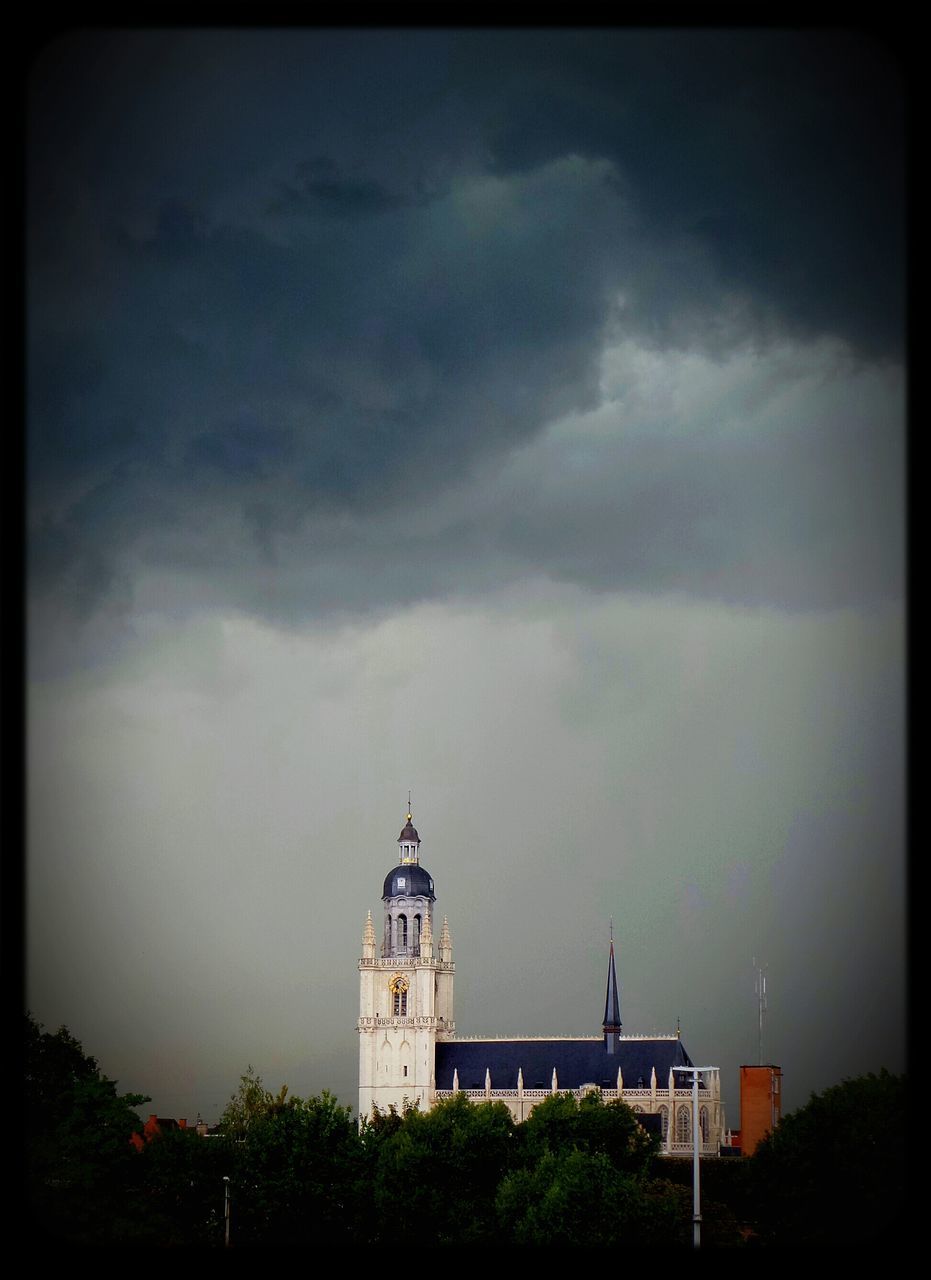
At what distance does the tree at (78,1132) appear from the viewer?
2083 cm

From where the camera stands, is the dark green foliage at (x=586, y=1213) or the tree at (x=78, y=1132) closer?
the dark green foliage at (x=586, y=1213)

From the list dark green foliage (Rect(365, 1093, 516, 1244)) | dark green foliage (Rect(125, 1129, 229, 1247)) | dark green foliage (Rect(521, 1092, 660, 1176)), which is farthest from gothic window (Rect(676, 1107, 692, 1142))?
dark green foliage (Rect(125, 1129, 229, 1247))

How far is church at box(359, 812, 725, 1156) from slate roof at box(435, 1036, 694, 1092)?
0.13ft

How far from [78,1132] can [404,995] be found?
36.2 meters

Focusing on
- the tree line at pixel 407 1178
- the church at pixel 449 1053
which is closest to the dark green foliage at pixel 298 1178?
the tree line at pixel 407 1178

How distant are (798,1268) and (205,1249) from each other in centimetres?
171

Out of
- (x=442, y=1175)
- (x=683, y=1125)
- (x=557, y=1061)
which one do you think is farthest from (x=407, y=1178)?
(x=557, y=1061)

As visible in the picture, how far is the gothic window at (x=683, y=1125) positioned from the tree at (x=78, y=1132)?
98.0ft

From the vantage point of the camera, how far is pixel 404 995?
60.3 m

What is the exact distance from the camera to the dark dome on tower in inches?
2442

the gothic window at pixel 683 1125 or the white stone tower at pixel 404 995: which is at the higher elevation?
the white stone tower at pixel 404 995

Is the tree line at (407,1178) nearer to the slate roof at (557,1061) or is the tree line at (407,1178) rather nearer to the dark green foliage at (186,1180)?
the dark green foliage at (186,1180)

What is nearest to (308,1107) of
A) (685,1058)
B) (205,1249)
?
(205,1249)

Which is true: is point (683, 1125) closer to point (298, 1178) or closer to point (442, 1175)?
point (442, 1175)
